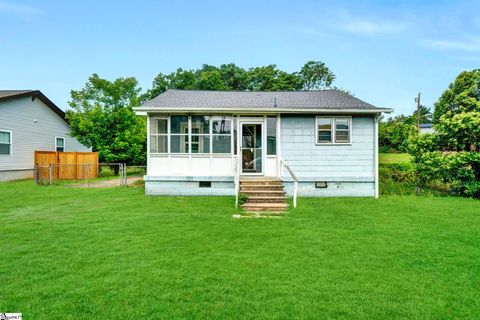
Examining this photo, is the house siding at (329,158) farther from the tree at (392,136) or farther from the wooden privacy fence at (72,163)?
the tree at (392,136)

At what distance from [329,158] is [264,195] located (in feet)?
10.1

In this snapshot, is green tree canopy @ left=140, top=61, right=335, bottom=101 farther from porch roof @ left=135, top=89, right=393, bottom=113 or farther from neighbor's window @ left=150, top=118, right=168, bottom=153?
neighbor's window @ left=150, top=118, right=168, bottom=153

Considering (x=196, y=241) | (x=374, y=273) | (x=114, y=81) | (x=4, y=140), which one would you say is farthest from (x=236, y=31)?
(x=374, y=273)

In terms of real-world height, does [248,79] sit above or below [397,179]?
above

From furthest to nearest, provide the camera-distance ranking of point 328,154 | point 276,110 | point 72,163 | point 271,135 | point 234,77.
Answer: point 234,77 → point 72,163 → point 271,135 → point 328,154 → point 276,110

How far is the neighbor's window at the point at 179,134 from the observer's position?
34.6 ft

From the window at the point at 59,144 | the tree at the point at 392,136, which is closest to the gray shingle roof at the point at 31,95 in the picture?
the window at the point at 59,144

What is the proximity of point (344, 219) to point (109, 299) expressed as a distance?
217 inches

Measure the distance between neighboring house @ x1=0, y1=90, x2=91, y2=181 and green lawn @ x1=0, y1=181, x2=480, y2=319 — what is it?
11.0m

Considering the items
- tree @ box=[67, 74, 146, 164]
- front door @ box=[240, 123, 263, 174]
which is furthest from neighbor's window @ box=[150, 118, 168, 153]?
tree @ box=[67, 74, 146, 164]

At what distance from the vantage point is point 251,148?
1094 cm

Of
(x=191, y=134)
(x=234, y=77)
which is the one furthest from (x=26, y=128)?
(x=234, y=77)

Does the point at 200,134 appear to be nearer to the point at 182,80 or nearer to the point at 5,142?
the point at 5,142

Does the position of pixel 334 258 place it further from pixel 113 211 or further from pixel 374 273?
pixel 113 211
